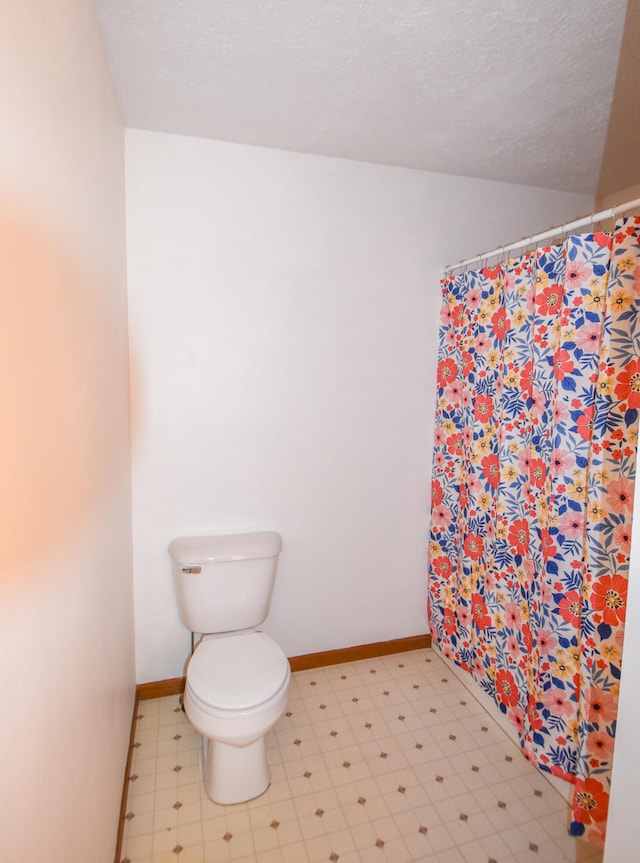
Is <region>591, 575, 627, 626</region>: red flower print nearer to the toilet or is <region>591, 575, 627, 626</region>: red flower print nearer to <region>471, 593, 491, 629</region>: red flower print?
<region>471, 593, 491, 629</region>: red flower print

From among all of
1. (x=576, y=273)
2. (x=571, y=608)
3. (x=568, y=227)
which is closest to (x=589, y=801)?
(x=571, y=608)

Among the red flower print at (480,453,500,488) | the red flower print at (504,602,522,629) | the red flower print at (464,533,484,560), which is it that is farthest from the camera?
the red flower print at (464,533,484,560)

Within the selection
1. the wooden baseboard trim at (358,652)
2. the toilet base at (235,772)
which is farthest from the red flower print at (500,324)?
the toilet base at (235,772)

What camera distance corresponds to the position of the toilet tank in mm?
1902

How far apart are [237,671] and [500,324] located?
1622 mm

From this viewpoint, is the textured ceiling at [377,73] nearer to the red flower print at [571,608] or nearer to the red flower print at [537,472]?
the red flower print at [537,472]

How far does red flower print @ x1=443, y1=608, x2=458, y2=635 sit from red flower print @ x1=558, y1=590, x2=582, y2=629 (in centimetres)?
75

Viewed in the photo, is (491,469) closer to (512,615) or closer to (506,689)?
(512,615)

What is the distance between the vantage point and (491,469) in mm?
1936

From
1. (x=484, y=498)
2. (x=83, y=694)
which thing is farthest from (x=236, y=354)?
(x=83, y=694)

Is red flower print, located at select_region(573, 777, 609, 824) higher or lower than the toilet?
lower

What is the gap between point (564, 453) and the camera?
5.03 ft

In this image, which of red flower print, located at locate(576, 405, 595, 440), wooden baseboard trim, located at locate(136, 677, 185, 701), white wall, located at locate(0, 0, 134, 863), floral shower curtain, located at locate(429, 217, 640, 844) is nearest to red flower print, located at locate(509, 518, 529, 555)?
floral shower curtain, located at locate(429, 217, 640, 844)

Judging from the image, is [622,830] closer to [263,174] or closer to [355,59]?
[355,59]
